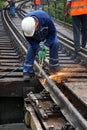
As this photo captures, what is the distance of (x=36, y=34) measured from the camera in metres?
6.74

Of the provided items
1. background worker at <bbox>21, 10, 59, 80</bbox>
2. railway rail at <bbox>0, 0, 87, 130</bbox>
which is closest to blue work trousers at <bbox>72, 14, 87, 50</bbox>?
railway rail at <bbox>0, 0, 87, 130</bbox>

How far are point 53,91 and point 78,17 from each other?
415 centimetres

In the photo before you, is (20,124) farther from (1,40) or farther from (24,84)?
(1,40)

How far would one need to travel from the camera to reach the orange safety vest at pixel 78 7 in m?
9.59

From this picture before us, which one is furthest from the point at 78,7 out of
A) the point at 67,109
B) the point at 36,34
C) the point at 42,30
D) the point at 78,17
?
the point at 67,109

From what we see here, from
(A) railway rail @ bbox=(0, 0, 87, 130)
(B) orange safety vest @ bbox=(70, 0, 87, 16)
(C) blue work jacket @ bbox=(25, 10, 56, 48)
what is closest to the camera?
(A) railway rail @ bbox=(0, 0, 87, 130)

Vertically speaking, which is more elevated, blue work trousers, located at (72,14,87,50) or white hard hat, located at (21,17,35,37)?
white hard hat, located at (21,17,35,37)

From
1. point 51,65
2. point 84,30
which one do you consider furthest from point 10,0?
point 51,65

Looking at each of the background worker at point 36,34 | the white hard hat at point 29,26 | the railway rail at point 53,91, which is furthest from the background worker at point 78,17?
the white hard hat at point 29,26

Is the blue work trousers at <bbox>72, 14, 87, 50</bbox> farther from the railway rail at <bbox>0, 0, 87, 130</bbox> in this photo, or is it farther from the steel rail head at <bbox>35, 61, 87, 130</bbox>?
the steel rail head at <bbox>35, 61, 87, 130</bbox>

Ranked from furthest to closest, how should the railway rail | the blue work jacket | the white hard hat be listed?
1. the blue work jacket
2. the white hard hat
3. the railway rail

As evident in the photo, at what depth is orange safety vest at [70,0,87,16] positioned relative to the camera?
9.59 meters

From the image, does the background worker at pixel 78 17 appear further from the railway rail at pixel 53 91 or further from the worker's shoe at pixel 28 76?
the worker's shoe at pixel 28 76

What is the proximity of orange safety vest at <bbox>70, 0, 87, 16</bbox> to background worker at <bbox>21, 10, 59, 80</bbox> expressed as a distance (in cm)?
236
